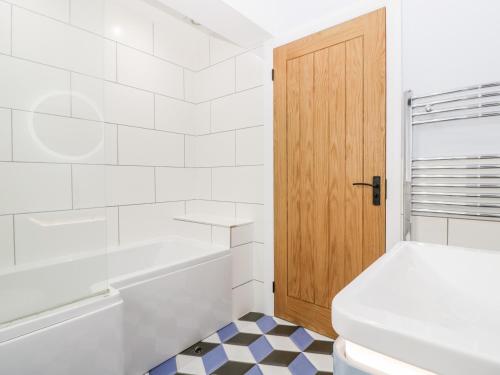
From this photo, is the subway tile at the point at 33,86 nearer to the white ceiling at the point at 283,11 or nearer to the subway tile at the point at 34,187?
the subway tile at the point at 34,187

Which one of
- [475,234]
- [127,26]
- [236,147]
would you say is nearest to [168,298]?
[236,147]

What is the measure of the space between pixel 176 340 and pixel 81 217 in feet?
2.97

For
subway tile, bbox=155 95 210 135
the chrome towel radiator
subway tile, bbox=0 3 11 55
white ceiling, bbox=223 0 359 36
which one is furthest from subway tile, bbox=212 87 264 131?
subway tile, bbox=0 3 11 55

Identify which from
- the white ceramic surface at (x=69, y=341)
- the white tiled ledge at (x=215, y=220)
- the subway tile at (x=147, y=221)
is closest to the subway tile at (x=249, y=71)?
the white tiled ledge at (x=215, y=220)

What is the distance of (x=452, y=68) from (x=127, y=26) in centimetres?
212

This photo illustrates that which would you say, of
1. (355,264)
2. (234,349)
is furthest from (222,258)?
(355,264)

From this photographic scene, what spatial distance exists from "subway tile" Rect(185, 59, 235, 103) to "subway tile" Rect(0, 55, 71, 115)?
4.38 feet

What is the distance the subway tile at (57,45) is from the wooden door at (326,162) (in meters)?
1.17

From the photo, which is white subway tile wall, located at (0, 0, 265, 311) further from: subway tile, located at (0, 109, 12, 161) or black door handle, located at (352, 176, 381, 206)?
black door handle, located at (352, 176, 381, 206)

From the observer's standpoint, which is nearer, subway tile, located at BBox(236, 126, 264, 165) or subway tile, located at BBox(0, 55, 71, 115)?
subway tile, located at BBox(0, 55, 71, 115)

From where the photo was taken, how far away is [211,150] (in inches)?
101

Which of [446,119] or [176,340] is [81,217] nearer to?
[176,340]

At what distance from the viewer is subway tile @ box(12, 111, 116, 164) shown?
1.29m

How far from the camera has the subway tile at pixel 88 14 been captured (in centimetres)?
140
